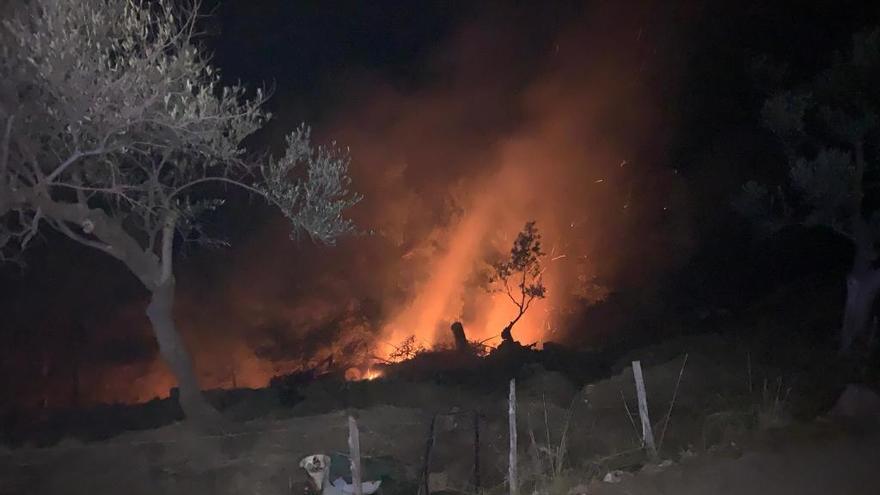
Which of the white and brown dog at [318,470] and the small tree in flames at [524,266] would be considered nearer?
the white and brown dog at [318,470]

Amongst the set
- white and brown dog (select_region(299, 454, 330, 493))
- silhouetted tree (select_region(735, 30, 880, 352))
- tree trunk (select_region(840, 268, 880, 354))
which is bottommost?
white and brown dog (select_region(299, 454, 330, 493))

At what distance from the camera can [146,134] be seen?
12.2 meters

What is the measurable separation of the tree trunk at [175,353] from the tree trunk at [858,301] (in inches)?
528

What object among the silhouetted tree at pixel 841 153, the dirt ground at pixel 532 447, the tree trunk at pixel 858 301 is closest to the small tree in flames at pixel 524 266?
the dirt ground at pixel 532 447

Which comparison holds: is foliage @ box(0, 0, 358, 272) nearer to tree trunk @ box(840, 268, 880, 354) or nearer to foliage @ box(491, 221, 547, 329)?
tree trunk @ box(840, 268, 880, 354)

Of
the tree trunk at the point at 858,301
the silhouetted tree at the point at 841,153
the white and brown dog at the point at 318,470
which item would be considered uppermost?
the silhouetted tree at the point at 841,153

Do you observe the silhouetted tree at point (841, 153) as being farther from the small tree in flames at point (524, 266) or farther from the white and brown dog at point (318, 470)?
the white and brown dog at point (318, 470)

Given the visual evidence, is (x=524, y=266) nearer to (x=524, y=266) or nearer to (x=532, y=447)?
(x=524, y=266)

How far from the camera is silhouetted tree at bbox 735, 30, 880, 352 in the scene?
50.8 ft

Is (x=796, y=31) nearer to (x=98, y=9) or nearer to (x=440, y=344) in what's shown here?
(x=440, y=344)

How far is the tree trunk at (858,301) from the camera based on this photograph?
16359mm

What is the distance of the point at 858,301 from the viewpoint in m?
16.5

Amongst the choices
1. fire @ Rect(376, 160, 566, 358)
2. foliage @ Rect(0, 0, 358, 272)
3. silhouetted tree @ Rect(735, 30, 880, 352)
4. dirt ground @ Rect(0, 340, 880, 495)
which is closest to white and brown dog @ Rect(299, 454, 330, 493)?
dirt ground @ Rect(0, 340, 880, 495)

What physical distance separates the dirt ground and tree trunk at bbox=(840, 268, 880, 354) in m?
2.48
